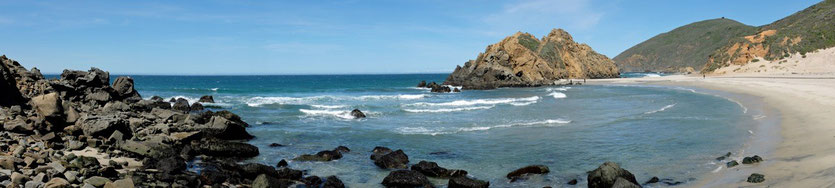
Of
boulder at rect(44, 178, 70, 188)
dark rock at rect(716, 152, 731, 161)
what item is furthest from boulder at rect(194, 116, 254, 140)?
dark rock at rect(716, 152, 731, 161)

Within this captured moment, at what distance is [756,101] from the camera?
34406 millimetres

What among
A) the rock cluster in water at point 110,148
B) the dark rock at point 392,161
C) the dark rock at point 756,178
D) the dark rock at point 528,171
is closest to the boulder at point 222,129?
the rock cluster in water at point 110,148

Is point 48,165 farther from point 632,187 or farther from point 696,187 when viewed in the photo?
point 696,187

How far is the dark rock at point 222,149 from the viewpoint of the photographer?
1680 cm

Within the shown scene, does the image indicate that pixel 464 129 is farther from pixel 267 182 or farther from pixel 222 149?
pixel 267 182

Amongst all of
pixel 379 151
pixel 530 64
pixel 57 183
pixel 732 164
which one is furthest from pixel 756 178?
pixel 530 64

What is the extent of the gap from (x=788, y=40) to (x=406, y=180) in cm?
8808

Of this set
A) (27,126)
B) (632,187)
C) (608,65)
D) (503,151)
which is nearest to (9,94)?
(27,126)

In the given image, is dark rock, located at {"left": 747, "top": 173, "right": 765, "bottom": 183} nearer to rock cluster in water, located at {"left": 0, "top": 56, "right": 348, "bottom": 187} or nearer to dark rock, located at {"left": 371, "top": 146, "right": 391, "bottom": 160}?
rock cluster in water, located at {"left": 0, "top": 56, "right": 348, "bottom": 187}

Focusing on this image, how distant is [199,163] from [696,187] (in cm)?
1417

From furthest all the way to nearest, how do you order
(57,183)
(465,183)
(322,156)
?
(322,156)
(465,183)
(57,183)

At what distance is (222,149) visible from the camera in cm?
1692

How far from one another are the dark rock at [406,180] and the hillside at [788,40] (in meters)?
80.6

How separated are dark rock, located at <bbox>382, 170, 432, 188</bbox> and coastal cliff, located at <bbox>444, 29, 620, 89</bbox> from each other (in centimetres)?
6365
